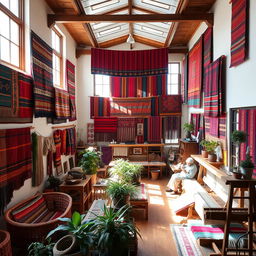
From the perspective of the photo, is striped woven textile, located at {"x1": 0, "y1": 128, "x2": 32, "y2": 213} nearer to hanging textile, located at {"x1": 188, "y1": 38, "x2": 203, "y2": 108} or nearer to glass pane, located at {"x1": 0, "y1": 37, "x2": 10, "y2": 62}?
glass pane, located at {"x1": 0, "y1": 37, "x2": 10, "y2": 62}

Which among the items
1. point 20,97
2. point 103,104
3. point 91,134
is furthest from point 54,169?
point 103,104

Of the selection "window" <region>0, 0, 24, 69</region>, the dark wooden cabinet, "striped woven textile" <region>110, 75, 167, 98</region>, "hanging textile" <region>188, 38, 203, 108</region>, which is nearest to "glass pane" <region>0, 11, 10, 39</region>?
"window" <region>0, 0, 24, 69</region>

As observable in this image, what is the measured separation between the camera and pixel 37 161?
425 centimetres

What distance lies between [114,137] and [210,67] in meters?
4.03

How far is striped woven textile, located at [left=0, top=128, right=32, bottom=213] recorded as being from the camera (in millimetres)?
3145

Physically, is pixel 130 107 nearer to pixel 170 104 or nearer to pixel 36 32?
pixel 170 104

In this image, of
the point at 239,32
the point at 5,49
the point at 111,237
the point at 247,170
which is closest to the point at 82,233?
the point at 111,237

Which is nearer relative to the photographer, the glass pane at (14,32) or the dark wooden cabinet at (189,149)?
the glass pane at (14,32)

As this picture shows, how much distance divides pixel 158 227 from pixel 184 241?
2.02 ft

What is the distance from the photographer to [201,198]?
411 centimetres

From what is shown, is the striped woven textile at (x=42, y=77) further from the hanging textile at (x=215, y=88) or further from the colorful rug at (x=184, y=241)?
the hanging textile at (x=215, y=88)

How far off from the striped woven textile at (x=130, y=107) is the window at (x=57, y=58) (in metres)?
2.12

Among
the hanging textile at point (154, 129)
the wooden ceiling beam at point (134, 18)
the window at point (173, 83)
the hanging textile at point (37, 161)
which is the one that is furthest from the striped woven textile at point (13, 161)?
the window at point (173, 83)

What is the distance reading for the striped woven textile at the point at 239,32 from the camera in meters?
3.37
